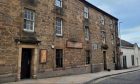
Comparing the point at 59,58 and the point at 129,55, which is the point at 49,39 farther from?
the point at 129,55

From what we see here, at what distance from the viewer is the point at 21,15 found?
16984 mm

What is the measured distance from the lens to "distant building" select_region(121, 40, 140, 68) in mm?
39309

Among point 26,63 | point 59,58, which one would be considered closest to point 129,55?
point 59,58

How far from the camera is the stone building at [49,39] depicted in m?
16.0

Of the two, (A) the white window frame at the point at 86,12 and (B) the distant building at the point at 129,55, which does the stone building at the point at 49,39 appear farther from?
(B) the distant building at the point at 129,55

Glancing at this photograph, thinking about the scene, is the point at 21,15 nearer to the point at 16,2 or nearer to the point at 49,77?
the point at 16,2

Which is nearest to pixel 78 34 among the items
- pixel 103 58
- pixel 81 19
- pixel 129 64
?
pixel 81 19

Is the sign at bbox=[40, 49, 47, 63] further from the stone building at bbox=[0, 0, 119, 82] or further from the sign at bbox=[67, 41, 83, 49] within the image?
the sign at bbox=[67, 41, 83, 49]

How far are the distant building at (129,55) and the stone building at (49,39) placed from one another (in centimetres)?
965

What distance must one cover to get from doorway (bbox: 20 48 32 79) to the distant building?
23.0 meters

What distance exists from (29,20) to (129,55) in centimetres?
2880


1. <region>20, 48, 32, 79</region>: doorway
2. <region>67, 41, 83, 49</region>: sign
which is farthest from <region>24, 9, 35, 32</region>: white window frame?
<region>67, 41, 83, 49</region>: sign

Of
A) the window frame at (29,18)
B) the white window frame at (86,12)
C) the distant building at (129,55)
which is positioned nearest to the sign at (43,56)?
the window frame at (29,18)

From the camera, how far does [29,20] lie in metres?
17.8
